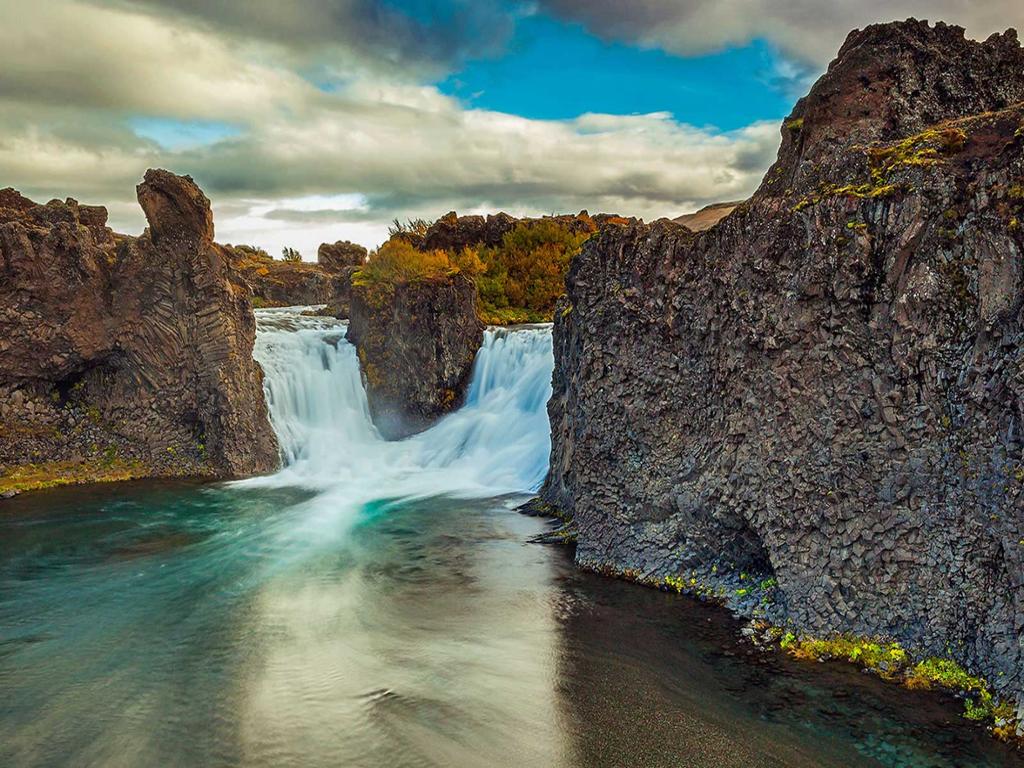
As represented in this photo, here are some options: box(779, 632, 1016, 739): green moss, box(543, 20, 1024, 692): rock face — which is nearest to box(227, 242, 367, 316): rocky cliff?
box(543, 20, 1024, 692): rock face

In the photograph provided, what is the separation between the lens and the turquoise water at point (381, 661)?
24.5 ft

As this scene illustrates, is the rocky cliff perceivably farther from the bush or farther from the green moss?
the green moss

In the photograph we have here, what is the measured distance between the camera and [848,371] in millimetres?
9305

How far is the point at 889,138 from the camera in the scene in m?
11.4

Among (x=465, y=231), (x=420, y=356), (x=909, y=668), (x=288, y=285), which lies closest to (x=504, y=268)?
(x=465, y=231)

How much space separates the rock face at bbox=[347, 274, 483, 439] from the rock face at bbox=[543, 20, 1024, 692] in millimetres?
14147

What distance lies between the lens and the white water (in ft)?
72.3

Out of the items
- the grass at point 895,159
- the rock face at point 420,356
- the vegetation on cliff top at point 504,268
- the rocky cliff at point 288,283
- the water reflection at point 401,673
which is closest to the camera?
the water reflection at point 401,673

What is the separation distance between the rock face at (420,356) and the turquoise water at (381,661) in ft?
29.1

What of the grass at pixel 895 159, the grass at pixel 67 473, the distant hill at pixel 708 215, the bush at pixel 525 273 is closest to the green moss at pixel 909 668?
the grass at pixel 895 159

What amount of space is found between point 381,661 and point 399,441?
17.6 m

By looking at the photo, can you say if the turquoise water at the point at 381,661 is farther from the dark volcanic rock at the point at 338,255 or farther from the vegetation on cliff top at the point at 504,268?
the dark volcanic rock at the point at 338,255

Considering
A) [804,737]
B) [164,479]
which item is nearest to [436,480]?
[164,479]

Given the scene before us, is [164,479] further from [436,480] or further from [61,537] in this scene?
[436,480]
